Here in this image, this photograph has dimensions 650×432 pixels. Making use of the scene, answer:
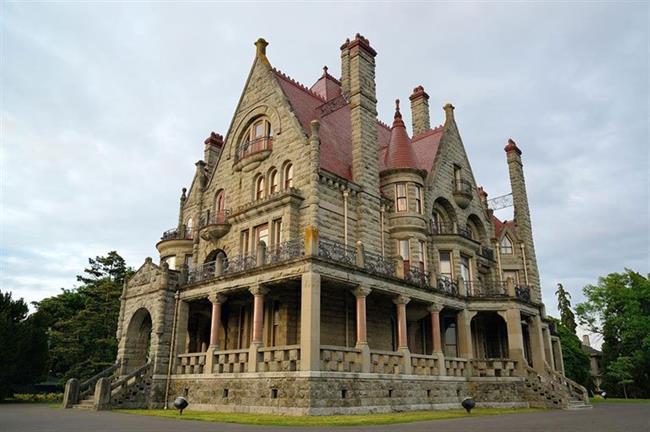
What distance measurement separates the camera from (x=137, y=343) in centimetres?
2886

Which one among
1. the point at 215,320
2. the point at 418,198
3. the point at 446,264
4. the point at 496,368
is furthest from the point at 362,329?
the point at 446,264

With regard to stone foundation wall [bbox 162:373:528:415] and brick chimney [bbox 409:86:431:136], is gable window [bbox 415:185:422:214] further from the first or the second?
brick chimney [bbox 409:86:431:136]

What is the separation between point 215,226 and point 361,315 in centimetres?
1156

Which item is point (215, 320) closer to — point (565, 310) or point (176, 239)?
point (176, 239)

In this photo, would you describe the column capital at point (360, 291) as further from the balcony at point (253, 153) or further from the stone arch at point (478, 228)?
the stone arch at point (478, 228)

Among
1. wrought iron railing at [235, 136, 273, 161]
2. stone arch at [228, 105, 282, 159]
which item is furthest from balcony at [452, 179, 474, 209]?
wrought iron railing at [235, 136, 273, 161]

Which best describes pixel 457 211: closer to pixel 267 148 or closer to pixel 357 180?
pixel 357 180

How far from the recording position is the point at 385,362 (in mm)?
21484

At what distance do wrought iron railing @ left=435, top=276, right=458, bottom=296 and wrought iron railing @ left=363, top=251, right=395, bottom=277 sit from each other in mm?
3106

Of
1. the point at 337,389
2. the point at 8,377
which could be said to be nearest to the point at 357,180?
the point at 337,389

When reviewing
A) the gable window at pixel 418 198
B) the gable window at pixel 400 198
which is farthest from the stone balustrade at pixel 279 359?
the gable window at pixel 418 198

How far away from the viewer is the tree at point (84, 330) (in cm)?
3953

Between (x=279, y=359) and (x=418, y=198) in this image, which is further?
(x=418, y=198)

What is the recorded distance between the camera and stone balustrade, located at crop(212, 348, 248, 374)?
21266mm
